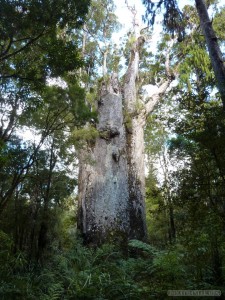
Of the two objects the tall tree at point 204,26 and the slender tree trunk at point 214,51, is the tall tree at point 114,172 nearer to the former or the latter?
the tall tree at point 204,26

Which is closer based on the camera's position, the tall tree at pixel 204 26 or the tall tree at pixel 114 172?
the tall tree at pixel 204 26

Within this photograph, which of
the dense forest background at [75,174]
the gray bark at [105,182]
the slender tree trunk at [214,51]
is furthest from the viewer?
the gray bark at [105,182]

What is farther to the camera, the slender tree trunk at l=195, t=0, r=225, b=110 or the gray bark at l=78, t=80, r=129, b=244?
the gray bark at l=78, t=80, r=129, b=244

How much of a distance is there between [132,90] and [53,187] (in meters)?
5.47

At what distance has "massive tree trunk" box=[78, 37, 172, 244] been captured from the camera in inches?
341

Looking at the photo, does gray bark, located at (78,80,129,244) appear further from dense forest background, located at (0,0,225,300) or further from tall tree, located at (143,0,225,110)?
tall tree, located at (143,0,225,110)

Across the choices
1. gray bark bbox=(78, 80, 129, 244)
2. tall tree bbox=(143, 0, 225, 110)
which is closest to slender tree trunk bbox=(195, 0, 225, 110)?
tall tree bbox=(143, 0, 225, 110)

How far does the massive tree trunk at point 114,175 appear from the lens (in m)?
8.66

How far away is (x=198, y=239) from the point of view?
12.9ft

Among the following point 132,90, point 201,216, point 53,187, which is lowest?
point 201,216

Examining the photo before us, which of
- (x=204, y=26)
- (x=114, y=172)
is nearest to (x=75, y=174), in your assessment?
(x=114, y=172)

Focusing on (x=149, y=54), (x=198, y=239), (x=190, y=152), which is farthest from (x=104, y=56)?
(x=198, y=239)

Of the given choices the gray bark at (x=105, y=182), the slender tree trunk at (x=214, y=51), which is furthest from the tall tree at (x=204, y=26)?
the gray bark at (x=105, y=182)

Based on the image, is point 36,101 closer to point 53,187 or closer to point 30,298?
point 30,298
